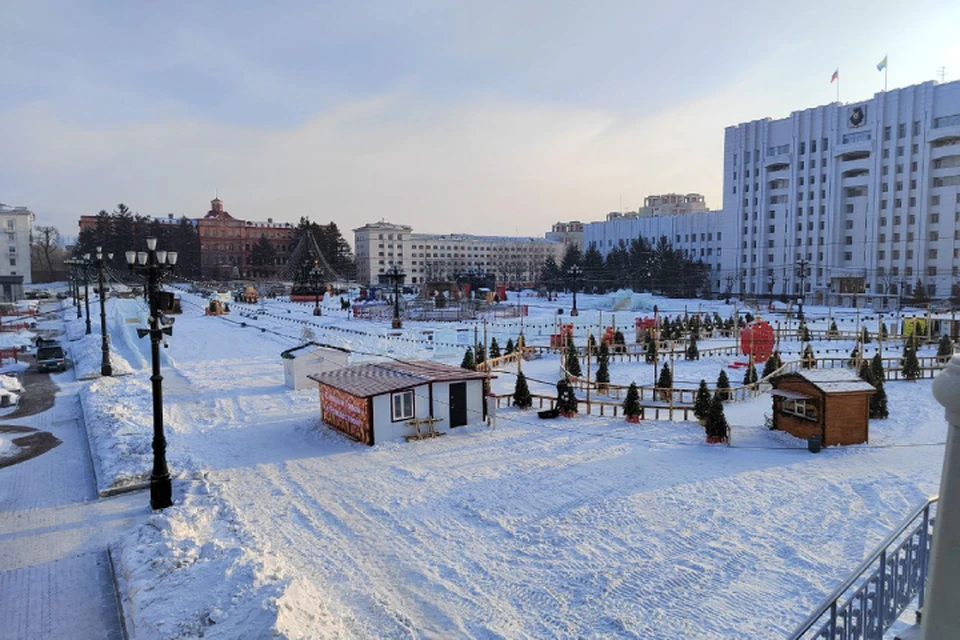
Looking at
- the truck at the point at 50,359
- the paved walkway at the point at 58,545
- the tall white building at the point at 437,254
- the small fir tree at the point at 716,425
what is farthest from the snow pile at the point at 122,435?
the tall white building at the point at 437,254

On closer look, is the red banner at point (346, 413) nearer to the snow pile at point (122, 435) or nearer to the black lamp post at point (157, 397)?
the snow pile at point (122, 435)

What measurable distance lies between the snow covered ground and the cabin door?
1.26 feet

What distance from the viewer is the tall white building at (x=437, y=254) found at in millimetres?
145750

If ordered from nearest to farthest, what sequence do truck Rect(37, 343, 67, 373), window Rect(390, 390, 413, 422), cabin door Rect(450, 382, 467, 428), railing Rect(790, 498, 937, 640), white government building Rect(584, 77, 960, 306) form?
railing Rect(790, 498, 937, 640), window Rect(390, 390, 413, 422), cabin door Rect(450, 382, 467, 428), truck Rect(37, 343, 67, 373), white government building Rect(584, 77, 960, 306)

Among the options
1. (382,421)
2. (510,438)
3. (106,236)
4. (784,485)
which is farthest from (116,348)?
(106,236)

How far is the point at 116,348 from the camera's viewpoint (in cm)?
3469

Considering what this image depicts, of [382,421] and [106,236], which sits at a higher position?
[106,236]

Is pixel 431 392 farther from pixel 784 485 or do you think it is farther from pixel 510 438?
pixel 784 485

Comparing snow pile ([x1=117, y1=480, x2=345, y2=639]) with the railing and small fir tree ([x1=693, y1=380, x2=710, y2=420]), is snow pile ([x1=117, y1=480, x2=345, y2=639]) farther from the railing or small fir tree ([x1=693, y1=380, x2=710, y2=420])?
small fir tree ([x1=693, y1=380, x2=710, y2=420])

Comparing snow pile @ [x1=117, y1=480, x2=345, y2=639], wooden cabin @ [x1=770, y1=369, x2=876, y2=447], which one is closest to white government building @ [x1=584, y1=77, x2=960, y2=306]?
wooden cabin @ [x1=770, y1=369, x2=876, y2=447]

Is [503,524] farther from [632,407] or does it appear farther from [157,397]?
[632,407]

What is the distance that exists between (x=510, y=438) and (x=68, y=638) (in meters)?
10.5

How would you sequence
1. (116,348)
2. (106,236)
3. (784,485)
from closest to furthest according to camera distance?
(784,485) → (116,348) → (106,236)

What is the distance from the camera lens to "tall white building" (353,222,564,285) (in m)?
146
